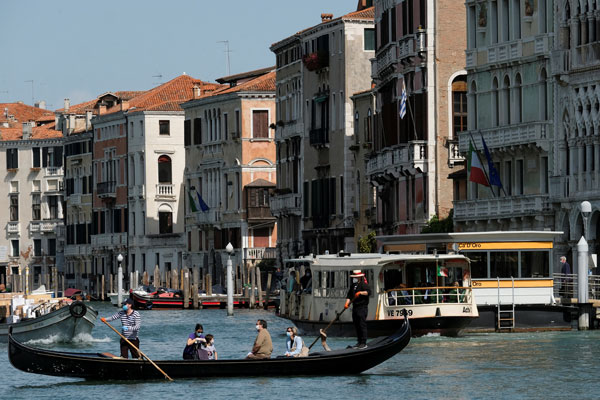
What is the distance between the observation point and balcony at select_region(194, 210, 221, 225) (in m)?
87.4

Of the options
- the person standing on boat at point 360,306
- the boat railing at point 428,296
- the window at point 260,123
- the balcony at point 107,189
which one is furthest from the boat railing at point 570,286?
the balcony at point 107,189

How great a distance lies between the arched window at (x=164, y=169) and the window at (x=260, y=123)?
10.4 meters

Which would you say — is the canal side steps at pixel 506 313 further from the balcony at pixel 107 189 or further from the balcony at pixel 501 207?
the balcony at pixel 107 189

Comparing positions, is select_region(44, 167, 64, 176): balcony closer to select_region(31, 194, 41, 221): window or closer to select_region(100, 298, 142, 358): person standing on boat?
select_region(31, 194, 41, 221): window

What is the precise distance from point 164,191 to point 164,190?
50mm

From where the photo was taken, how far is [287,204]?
77562 mm

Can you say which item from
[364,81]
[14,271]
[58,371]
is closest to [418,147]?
[364,81]

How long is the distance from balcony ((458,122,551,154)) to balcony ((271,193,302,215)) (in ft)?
71.7

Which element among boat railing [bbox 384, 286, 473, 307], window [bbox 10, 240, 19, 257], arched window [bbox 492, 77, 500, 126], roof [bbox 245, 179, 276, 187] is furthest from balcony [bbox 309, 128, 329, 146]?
window [bbox 10, 240, 19, 257]

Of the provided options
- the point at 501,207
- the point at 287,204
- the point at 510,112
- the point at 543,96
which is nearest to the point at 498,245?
the point at 543,96

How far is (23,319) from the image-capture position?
44.0 m

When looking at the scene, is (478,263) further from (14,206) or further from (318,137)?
(14,206)

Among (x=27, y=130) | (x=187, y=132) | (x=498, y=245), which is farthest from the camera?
(x=27, y=130)

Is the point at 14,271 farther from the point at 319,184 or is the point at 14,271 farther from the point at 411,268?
the point at 411,268
